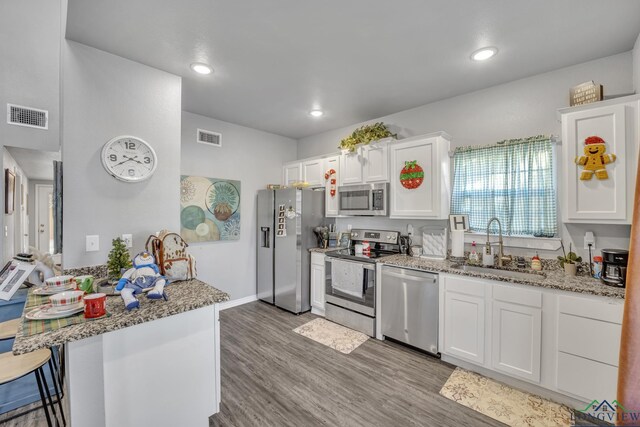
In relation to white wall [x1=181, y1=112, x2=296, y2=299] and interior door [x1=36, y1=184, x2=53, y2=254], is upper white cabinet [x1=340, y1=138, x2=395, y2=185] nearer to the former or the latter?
white wall [x1=181, y1=112, x2=296, y2=299]

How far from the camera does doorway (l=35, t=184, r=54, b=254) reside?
2.13 m

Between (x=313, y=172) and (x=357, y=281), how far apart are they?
1867 mm

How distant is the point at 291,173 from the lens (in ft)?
15.2

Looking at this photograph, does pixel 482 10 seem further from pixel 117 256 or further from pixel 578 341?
pixel 117 256

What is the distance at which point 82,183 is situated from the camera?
207 cm

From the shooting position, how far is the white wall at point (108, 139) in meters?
2.03

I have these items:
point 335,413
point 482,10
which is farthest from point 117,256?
point 482,10

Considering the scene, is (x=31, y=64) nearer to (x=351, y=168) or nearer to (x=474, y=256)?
(x=351, y=168)

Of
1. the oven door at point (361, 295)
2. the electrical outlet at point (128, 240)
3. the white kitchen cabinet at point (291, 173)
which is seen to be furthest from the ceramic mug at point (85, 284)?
the white kitchen cabinet at point (291, 173)

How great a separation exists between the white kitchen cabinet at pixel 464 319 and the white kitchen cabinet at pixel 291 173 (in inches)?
109

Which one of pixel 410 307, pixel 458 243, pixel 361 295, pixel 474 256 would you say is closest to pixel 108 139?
pixel 361 295

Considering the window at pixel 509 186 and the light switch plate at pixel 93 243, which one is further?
the window at pixel 509 186

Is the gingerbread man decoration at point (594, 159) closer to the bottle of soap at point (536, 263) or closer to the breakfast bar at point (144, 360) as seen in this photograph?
the bottle of soap at point (536, 263)

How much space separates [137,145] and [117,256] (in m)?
0.94
